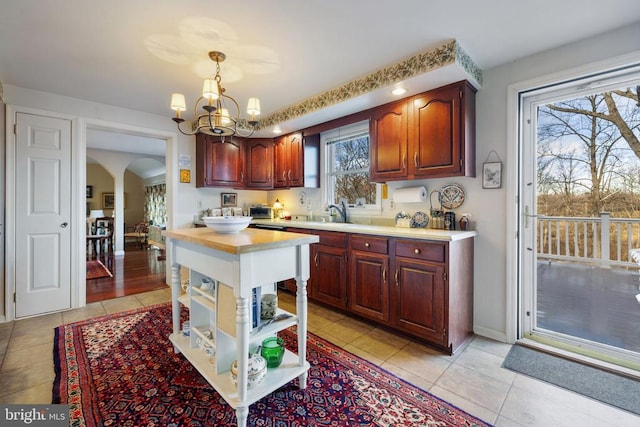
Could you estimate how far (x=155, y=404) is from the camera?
1586 millimetres

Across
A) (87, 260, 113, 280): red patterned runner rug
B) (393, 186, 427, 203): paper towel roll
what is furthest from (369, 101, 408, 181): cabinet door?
(87, 260, 113, 280): red patterned runner rug

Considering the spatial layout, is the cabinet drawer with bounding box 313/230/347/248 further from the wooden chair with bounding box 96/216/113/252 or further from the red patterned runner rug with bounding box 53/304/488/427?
the wooden chair with bounding box 96/216/113/252

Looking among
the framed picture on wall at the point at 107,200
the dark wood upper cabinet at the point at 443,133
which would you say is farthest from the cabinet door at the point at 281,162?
the framed picture on wall at the point at 107,200

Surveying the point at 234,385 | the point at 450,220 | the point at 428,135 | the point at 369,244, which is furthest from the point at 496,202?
the point at 234,385

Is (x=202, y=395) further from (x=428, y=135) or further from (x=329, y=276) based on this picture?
(x=428, y=135)

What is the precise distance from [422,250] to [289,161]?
7.97ft

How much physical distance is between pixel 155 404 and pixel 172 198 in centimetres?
292

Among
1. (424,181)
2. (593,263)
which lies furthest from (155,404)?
(593,263)

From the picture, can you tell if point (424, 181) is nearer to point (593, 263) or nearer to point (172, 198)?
point (593, 263)

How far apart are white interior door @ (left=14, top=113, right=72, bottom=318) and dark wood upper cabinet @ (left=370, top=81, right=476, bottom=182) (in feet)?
11.3

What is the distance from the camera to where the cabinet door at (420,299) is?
217 centimetres

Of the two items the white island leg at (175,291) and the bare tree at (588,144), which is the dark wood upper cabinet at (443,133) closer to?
the bare tree at (588,144)

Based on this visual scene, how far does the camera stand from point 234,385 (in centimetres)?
152

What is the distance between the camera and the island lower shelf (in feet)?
4.74
